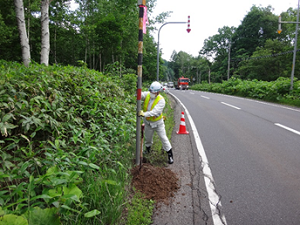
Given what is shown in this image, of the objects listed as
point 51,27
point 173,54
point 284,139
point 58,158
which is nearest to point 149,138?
point 58,158

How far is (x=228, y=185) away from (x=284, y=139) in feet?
12.1

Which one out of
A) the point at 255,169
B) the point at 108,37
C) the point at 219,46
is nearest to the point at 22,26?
the point at 255,169

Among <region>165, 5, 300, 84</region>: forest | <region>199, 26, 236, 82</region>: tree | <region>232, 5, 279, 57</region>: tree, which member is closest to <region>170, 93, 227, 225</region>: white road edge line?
<region>165, 5, 300, 84</region>: forest

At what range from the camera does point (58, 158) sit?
2.87 meters

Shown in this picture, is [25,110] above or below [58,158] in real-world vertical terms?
above

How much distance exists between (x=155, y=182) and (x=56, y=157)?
1.63m

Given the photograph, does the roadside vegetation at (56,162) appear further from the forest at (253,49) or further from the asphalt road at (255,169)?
the forest at (253,49)

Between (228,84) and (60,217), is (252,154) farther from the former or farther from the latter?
(228,84)

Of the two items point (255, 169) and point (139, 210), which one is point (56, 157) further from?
point (255, 169)

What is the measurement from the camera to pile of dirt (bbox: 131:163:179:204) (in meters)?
3.39

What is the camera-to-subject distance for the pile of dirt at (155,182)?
339 cm

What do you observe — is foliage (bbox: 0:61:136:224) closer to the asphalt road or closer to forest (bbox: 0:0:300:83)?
the asphalt road

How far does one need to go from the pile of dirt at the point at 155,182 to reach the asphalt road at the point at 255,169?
2.60 ft

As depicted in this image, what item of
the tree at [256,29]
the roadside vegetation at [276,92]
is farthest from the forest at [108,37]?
the roadside vegetation at [276,92]
